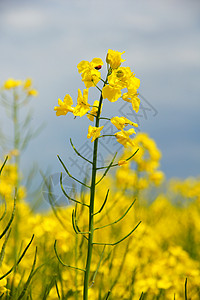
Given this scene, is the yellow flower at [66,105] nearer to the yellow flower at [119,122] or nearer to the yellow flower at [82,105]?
the yellow flower at [82,105]

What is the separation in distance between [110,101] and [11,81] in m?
2.63

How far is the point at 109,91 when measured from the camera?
114 cm

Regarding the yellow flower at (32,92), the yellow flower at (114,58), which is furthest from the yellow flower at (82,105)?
the yellow flower at (32,92)

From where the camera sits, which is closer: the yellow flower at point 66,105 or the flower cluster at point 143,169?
the yellow flower at point 66,105

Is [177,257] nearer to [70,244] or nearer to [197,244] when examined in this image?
[70,244]

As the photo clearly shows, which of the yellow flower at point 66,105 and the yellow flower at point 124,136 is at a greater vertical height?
the yellow flower at point 66,105

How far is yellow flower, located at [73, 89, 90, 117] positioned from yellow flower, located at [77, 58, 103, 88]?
0.03 meters

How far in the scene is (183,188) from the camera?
599cm

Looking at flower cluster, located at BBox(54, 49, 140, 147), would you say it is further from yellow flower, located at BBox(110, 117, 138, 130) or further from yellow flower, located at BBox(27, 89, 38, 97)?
yellow flower, located at BBox(27, 89, 38, 97)

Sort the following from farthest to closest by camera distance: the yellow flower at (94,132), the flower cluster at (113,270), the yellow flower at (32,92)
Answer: the yellow flower at (32,92)
the flower cluster at (113,270)
the yellow flower at (94,132)

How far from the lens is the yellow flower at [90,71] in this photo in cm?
120

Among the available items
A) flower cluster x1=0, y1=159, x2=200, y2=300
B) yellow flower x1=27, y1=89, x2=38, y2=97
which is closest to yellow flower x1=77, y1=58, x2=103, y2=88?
flower cluster x1=0, y1=159, x2=200, y2=300

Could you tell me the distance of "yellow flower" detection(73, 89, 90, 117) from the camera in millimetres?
1189

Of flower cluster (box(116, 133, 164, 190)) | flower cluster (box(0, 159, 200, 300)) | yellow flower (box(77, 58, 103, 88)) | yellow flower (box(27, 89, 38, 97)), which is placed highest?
yellow flower (box(27, 89, 38, 97))
